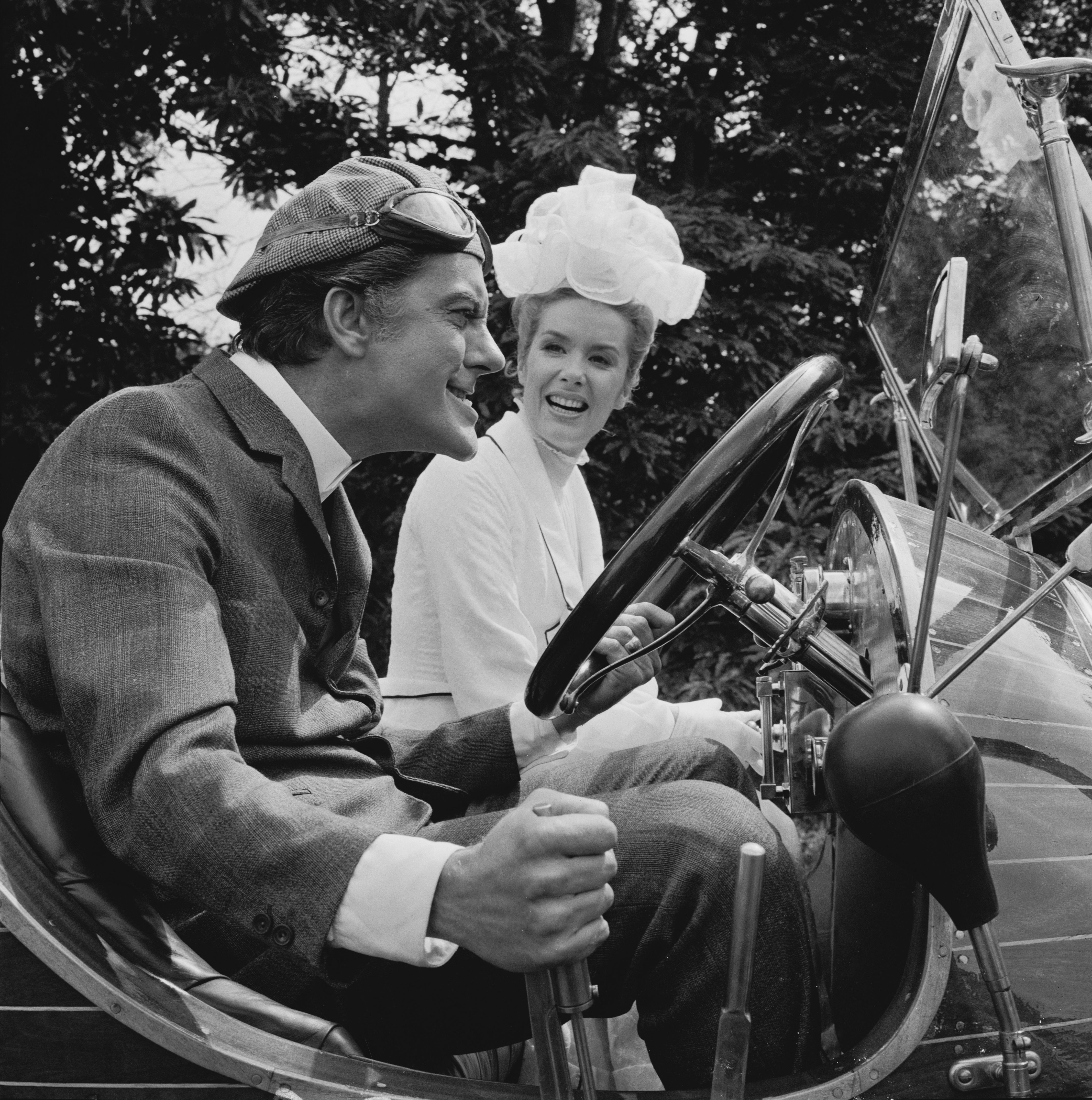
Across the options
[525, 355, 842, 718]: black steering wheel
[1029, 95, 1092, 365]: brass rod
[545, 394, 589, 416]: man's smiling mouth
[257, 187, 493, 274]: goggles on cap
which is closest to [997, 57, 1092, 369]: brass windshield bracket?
[1029, 95, 1092, 365]: brass rod

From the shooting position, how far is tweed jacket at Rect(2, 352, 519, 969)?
1.06 metres

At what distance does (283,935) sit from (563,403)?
5.56 feet

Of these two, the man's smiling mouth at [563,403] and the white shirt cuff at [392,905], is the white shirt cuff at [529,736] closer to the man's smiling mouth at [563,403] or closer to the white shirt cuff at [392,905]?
the white shirt cuff at [392,905]

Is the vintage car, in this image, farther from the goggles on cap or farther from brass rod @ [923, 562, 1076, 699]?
the goggles on cap

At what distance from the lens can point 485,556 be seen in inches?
86.3

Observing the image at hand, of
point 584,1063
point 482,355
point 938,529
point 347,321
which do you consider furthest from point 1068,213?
point 584,1063

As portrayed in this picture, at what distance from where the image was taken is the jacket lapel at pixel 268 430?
1.41 metres

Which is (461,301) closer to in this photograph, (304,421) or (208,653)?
(304,421)

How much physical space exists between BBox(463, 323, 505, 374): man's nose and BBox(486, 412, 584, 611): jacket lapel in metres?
0.72

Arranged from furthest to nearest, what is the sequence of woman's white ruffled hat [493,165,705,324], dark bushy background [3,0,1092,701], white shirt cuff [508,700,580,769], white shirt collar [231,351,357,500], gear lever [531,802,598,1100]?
dark bushy background [3,0,1092,701] < woman's white ruffled hat [493,165,705,324] < white shirt cuff [508,700,580,769] < white shirt collar [231,351,357,500] < gear lever [531,802,598,1100]

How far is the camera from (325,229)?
5.07 feet

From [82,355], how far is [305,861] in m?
4.65

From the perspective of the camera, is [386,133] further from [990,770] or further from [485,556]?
[990,770]

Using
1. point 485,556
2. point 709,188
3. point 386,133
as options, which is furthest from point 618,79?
point 485,556
